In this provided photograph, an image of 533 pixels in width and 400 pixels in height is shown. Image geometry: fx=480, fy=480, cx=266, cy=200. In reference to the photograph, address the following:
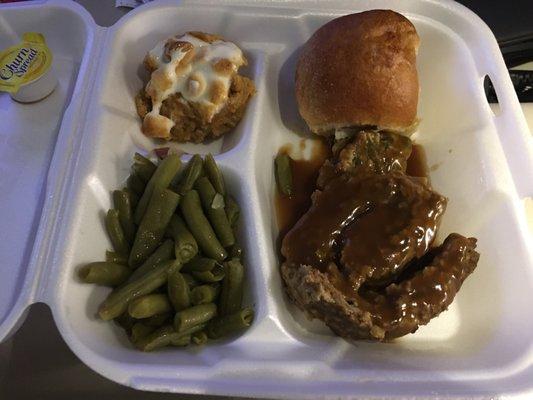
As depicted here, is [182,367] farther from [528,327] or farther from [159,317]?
[528,327]

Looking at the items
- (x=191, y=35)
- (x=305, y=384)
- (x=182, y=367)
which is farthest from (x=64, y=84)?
(x=305, y=384)

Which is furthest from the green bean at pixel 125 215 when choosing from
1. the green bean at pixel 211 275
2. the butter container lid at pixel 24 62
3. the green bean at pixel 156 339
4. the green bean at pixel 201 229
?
the butter container lid at pixel 24 62

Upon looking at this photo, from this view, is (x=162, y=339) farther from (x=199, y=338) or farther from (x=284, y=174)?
(x=284, y=174)

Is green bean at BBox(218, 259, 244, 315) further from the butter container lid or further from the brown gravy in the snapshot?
the butter container lid

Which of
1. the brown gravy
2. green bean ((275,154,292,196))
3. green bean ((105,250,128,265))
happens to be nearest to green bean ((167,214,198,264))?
green bean ((105,250,128,265))

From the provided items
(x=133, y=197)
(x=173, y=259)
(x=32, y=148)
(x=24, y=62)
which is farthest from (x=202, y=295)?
(x=24, y=62)

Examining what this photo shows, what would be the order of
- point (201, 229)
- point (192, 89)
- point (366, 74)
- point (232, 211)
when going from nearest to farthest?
point (201, 229)
point (232, 211)
point (366, 74)
point (192, 89)

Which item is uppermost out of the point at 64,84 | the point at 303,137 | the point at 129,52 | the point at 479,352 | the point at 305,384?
the point at 129,52
